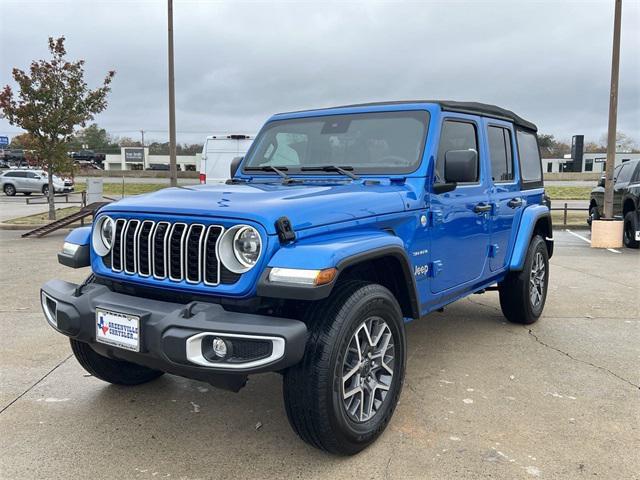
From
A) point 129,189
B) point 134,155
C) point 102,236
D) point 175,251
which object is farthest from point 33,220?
point 134,155

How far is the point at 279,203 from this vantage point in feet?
9.36

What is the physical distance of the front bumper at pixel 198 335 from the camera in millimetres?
2518

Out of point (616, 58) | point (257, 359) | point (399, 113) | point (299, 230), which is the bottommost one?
point (257, 359)

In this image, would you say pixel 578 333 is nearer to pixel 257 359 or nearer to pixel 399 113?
pixel 399 113

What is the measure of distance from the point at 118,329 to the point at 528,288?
3.88 metres

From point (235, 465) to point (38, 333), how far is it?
123 inches

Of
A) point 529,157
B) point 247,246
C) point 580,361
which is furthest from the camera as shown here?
point 529,157

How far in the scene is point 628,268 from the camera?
8.89 metres

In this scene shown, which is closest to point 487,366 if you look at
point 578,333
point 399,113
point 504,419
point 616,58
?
point 504,419

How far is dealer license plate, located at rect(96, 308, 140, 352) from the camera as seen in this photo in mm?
2725

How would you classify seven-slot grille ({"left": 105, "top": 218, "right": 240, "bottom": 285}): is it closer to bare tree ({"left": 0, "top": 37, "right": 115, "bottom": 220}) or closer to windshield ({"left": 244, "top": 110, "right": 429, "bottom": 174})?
windshield ({"left": 244, "top": 110, "right": 429, "bottom": 174})

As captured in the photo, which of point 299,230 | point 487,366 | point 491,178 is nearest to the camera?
point 299,230

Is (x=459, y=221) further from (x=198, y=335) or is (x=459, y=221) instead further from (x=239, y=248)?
(x=198, y=335)

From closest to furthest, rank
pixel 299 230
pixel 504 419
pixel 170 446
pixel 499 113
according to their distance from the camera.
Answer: pixel 299 230
pixel 170 446
pixel 504 419
pixel 499 113
